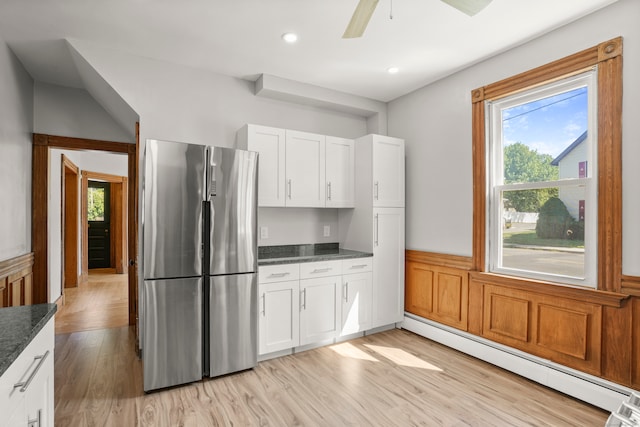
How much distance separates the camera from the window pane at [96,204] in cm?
827

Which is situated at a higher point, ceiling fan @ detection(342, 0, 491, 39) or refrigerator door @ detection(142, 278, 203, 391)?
ceiling fan @ detection(342, 0, 491, 39)

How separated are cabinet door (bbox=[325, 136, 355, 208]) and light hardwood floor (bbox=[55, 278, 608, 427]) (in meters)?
1.58

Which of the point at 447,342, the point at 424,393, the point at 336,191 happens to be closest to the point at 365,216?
the point at 336,191

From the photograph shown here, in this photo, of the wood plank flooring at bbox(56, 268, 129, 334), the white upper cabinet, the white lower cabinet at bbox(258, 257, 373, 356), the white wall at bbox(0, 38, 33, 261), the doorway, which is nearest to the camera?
the white wall at bbox(0, 38, 33, 261)

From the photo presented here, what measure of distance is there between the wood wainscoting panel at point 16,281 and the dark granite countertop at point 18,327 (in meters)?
1.61

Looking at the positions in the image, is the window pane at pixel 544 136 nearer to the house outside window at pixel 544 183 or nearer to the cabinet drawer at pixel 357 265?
the house outside window at pixel 544 183

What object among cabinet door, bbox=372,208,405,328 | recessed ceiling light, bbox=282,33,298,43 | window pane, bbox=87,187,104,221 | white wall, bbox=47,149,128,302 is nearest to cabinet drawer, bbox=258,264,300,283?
cabinet door, bbox=372,208,405,328

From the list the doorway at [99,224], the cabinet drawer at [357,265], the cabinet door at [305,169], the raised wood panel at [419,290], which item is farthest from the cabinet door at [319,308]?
the doorway at [99,224]

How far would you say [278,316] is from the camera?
10.4ft

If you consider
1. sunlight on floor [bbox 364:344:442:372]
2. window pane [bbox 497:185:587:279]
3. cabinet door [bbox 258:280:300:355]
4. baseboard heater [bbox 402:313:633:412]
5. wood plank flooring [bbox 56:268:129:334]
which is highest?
window pane [bbox 497:185:587:279]

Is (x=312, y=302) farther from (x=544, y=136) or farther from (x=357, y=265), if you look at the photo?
(x=544, y=136)

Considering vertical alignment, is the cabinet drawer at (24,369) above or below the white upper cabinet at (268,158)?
below

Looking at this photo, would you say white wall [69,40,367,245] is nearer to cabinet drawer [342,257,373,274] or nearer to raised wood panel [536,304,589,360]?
cabinet drawer [342,257,373,274]

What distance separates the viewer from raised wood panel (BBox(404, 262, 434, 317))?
3.72m
